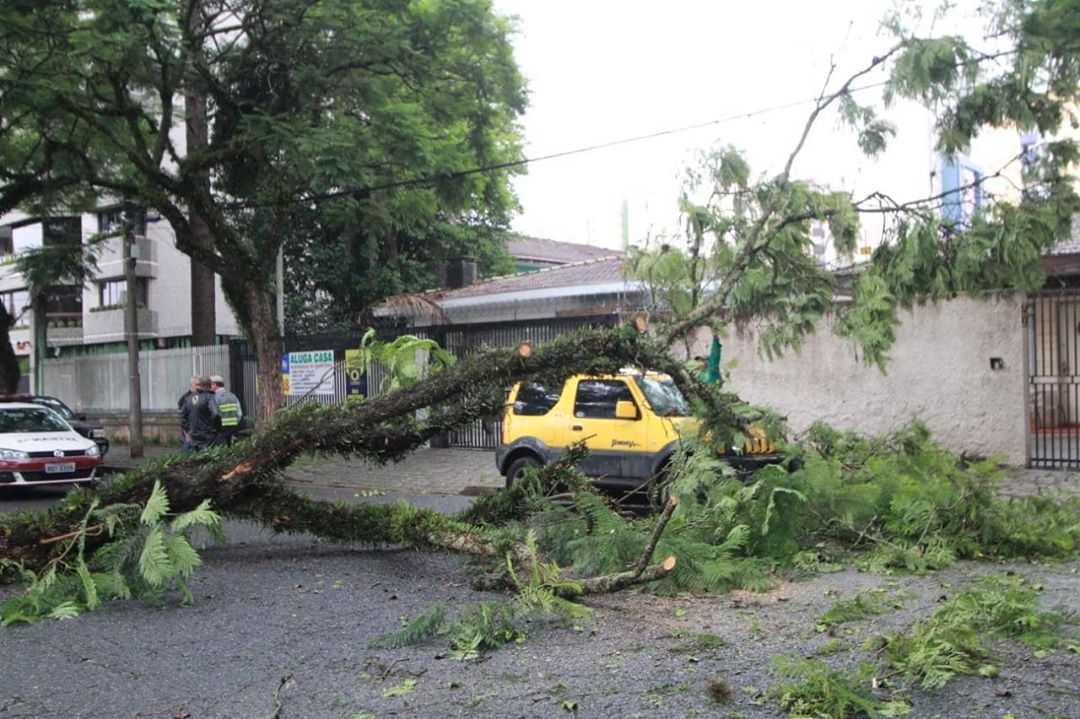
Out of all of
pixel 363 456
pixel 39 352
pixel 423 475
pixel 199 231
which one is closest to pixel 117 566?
pixel 363 456

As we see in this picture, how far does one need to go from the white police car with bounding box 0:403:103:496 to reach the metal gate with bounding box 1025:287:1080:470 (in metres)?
13.5

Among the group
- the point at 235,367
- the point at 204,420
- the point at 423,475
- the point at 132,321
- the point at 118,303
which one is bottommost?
the point at 423,475

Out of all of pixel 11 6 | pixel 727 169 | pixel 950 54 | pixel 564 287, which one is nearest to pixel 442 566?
pixel 727 169

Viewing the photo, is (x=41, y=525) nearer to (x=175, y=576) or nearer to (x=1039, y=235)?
(x=175, y=576)

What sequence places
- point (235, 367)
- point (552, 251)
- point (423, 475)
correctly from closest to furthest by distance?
point (423, 475)
point (235, 367)
point (552, 251)

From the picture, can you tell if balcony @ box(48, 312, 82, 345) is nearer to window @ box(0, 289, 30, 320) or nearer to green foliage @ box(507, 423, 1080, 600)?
window @ box(0, 289, 30, 320)

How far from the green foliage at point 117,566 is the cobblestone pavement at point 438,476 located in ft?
17.3

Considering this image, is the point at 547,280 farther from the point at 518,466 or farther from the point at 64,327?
the point at 64,327

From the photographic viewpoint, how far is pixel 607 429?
11.4 meters

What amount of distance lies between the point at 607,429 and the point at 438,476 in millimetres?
5231

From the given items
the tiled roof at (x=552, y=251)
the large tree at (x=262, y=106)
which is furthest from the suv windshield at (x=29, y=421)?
the tiled roof at (x=552, y=251)

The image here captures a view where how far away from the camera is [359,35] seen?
1549 centimetres

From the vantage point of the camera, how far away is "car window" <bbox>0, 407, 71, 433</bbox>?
47.3 ft

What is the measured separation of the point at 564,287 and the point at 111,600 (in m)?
15.5
